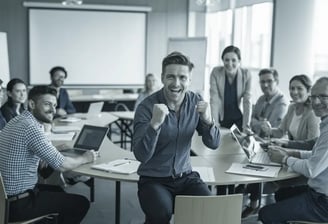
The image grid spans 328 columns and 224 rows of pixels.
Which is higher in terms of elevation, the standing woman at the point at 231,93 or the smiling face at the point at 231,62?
the smiling face at the point at 231,62

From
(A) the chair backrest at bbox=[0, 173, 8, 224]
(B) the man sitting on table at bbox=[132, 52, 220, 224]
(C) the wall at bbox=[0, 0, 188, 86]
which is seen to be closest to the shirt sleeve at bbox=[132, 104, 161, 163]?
(B) the man sitting on table at bbox=[132, 52, 220, 224]

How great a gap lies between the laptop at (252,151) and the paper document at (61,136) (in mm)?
1461

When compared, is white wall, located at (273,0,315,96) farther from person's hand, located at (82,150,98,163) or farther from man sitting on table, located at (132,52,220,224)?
person's hand, located at (82,150,98,163)

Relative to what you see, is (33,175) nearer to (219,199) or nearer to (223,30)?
(219,199)

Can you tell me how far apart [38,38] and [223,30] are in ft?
11.6

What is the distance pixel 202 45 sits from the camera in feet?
25.7

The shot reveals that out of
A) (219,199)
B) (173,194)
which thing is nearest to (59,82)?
(173,194)

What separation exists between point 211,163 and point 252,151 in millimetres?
321

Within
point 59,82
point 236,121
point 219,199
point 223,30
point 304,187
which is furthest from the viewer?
point 223,30

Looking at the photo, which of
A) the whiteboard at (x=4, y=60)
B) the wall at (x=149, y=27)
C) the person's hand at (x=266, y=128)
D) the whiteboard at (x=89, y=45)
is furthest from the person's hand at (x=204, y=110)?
the whiteboard at (x=89, y=45)

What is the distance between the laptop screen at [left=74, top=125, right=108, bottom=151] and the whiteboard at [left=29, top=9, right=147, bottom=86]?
541 cm

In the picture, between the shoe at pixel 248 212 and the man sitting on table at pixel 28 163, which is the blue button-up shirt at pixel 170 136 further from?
the shoe at pixel 248 212

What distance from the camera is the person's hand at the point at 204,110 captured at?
238 cm

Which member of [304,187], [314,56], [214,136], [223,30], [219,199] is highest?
[223,30]
